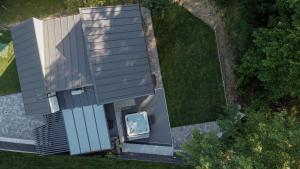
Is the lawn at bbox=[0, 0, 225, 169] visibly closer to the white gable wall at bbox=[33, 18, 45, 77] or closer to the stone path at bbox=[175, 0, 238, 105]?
the stone path at bbox=[175, 0, 238, 105]

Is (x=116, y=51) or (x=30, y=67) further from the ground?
(x=116, y=51)

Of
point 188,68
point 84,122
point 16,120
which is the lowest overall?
point 84,122

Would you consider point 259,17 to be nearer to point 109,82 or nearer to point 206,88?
point 206,88

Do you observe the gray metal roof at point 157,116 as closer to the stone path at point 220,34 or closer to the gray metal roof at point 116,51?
the gray metal roof at point 116,51

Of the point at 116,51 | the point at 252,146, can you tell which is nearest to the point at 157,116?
the point at 116,51

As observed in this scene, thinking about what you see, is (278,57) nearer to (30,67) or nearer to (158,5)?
(158,5)

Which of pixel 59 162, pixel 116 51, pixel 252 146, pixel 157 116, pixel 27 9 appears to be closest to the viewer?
pixel 252 146
